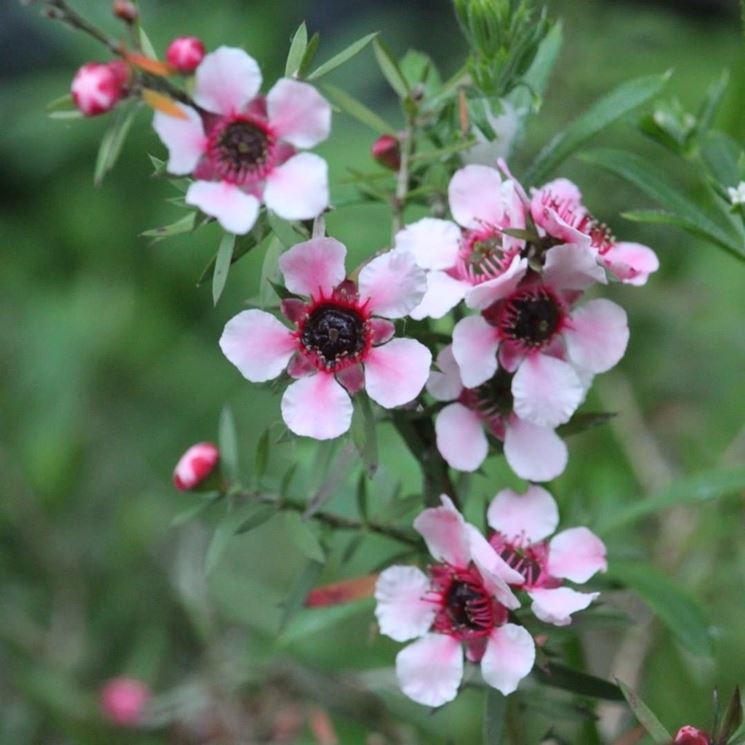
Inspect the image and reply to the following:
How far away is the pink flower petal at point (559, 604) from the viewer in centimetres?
60

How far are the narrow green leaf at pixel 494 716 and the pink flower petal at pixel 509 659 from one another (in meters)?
0.04

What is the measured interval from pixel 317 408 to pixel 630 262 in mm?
205

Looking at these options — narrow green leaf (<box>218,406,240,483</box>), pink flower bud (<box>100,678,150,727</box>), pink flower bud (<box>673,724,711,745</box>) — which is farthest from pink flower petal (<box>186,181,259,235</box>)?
pink flower bud (<box>100,678,150,727</box>)

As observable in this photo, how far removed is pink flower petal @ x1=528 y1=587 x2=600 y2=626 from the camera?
23.7 inches

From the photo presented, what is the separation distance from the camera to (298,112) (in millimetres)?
595

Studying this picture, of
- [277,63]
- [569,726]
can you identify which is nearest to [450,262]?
[569,726]

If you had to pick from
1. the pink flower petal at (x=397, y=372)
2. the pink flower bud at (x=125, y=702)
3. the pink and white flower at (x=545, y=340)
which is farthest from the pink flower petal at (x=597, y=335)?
the pink flower bud at (x=125, y=702)

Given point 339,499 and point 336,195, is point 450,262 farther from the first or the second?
point 339,499

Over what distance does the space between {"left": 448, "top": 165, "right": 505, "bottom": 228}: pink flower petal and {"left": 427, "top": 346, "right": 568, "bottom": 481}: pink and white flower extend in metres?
0.07

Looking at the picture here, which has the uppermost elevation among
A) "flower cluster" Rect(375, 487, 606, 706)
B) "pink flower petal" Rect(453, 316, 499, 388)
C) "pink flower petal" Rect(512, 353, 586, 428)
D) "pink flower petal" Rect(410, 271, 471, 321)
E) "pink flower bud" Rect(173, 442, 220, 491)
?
"pink flower petal" Rect(410, 271, 471, 321)

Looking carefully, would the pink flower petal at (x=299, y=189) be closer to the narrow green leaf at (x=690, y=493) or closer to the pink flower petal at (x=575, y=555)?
the pink flower petal at (x=575, y=555)

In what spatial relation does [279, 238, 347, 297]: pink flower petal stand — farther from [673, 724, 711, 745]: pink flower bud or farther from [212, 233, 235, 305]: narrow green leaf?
[673, 724, 711, 745]: pink flower bud

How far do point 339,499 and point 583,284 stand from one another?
410 mm

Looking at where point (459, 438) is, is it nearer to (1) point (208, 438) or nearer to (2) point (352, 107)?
(2) point (352, 107)
